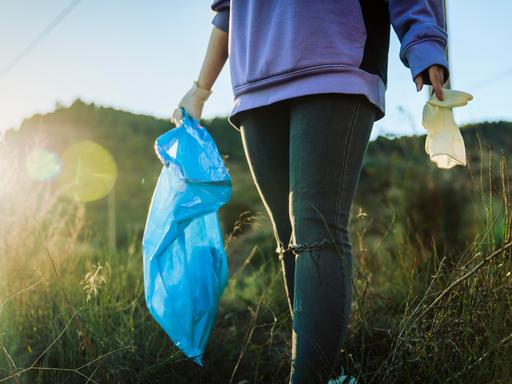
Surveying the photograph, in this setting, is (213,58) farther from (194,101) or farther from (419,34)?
(419,34)

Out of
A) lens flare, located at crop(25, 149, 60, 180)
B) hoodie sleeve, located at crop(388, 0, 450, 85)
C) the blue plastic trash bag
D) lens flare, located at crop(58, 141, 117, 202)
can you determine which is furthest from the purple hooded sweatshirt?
lens flare, located at crop(58, 141, 117, 202)

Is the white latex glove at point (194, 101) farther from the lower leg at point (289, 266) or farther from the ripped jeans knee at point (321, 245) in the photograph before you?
the ripped jeans knee at point (321, 245)

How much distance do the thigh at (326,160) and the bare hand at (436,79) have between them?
0.38 feet

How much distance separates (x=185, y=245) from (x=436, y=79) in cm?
92

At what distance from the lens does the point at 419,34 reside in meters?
1.07

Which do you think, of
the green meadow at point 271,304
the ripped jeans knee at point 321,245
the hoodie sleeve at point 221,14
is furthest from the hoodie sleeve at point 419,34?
the hoodie sleeve at point 221,14

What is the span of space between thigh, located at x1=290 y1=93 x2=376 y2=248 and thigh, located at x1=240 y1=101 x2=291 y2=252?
13 cm

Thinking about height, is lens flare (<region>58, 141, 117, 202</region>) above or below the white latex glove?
above

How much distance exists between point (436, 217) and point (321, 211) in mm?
2322

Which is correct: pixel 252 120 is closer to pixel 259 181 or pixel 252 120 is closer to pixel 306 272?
pixel 259 181

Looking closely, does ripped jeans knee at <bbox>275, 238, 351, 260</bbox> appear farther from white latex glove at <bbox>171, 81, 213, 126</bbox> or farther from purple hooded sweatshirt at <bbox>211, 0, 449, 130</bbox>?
white latex glove at <bbox>171, 81, 213, 126</bbox>

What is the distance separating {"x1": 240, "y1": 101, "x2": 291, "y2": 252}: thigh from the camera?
1258 millimetres

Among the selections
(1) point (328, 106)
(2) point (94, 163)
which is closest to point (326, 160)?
(1) point (328, 106)

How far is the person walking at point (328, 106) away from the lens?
3.53 ft
